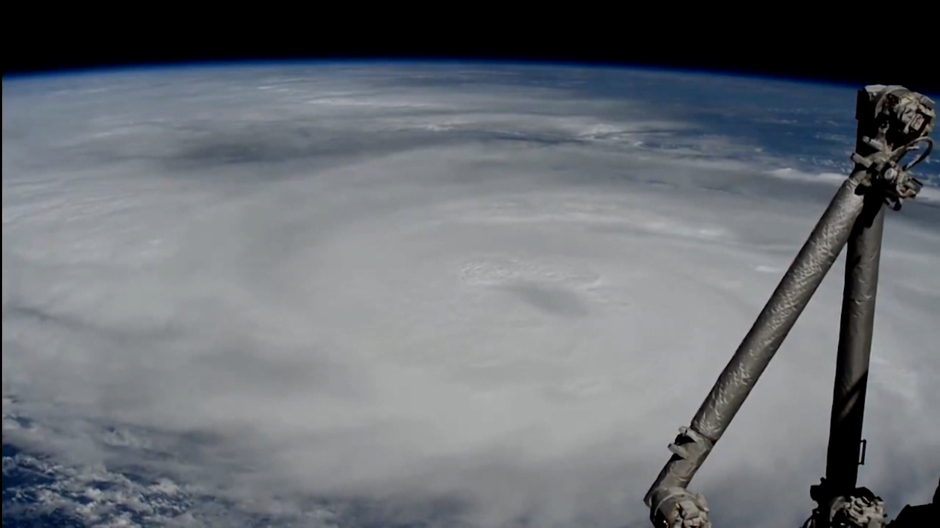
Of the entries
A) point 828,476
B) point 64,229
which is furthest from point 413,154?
point 828,476

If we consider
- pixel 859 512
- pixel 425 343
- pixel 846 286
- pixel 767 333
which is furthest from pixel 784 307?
pixel 425 343

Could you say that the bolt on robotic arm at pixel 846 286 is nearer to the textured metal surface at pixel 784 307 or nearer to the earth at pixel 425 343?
the textured metal surface at pixel 784 307

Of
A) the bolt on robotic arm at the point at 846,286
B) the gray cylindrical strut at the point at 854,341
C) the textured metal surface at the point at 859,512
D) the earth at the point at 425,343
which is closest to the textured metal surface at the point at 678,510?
the bolt on robotic arm at the point at 846,286

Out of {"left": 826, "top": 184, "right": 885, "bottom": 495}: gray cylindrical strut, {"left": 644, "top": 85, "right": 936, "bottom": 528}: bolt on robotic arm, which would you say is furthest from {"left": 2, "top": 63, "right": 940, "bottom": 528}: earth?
{"left": 644, "top": 85, "right": 936, "bottom": 528}: bolt on robotic arm

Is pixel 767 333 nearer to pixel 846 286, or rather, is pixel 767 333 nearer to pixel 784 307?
pixel 784 307

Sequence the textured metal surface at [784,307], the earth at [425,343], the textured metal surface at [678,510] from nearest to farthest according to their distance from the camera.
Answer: the textured metal surface at [678,510]
the textured metal surface at [784,307]
the earth at [425,343]
